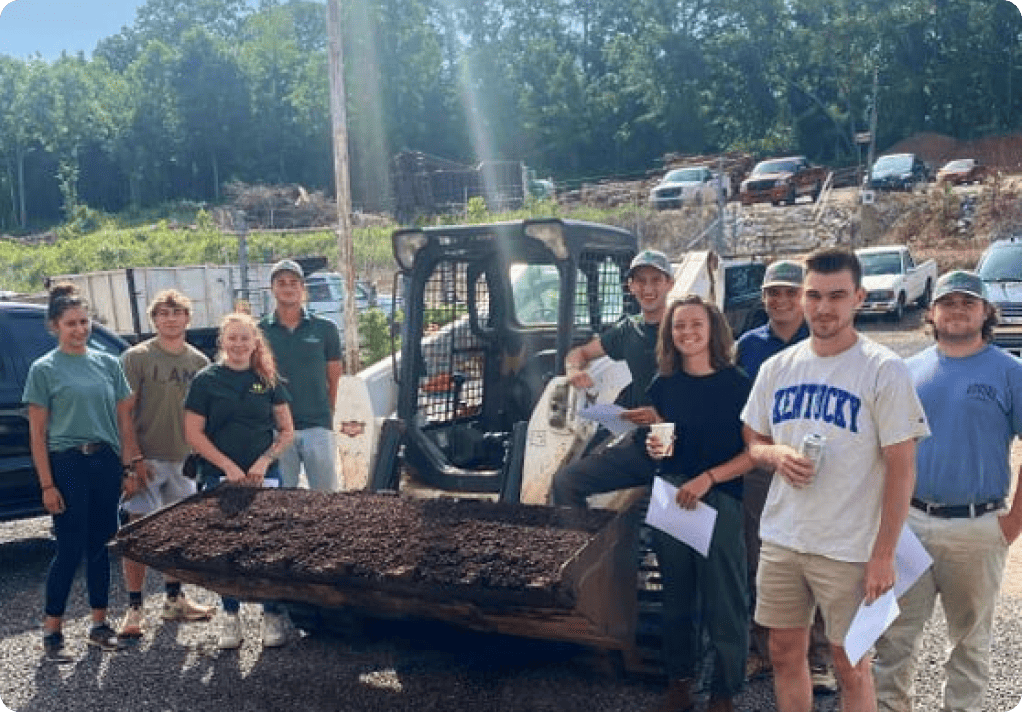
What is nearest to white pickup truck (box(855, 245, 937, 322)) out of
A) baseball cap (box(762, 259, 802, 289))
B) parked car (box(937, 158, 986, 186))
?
parked car (box(937, 158, 986, 186))

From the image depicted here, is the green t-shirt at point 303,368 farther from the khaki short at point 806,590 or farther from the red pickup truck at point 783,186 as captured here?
the red pickup truck at point 783,186

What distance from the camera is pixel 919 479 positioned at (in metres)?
4.09

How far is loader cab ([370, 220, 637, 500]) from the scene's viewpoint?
5.58m

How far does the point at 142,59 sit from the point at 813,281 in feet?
265

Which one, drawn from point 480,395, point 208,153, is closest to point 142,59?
point 208,153

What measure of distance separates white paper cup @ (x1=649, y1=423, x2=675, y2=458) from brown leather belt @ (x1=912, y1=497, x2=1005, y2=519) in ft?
3.41

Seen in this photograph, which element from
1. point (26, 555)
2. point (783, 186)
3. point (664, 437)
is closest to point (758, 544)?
point (664, 437)

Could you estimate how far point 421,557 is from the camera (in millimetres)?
4125

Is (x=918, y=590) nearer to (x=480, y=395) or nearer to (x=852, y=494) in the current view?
(x=852, y=494)

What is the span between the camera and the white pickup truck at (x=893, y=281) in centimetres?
1994

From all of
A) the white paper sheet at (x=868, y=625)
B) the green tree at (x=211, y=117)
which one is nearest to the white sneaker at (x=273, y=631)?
the white paper sheet at (x=868, y=625)

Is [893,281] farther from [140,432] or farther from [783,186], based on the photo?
[140,432]

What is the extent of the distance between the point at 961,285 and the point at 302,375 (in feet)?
11.8

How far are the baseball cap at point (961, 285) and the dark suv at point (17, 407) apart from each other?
5.56 meters
